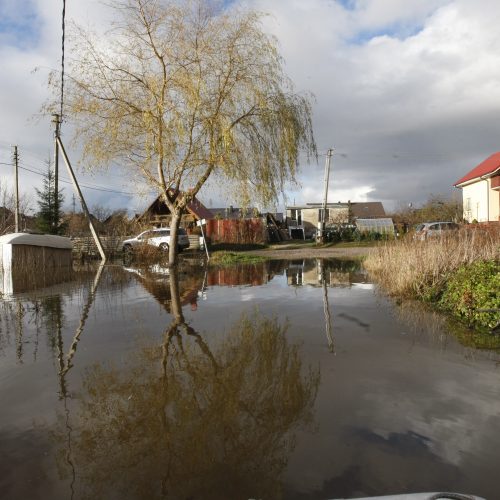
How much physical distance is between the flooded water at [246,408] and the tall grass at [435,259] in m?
1.62

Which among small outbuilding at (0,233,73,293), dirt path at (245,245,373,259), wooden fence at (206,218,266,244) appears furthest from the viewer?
wooden fence at (206,218,266,244)

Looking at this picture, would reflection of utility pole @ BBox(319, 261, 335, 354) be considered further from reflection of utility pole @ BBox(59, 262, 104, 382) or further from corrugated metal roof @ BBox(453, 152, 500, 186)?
corrugated metal roof @ BBox(453, 152, 500, 186)

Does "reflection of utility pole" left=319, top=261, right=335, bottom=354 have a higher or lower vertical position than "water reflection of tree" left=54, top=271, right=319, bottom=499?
higher

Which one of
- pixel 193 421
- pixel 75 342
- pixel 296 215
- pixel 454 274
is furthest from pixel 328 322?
pixel 296 215

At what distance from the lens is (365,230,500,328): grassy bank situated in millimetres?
7031

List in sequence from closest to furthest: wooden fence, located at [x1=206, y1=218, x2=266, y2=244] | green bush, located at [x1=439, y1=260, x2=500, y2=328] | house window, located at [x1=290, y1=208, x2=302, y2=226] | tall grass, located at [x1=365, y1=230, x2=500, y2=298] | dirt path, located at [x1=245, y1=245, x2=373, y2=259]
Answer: green bush, located at [x1=439, y1=260, x2=500, y2=328]
tall grass, located at [x1=365, y1=230, x2=500, y2=298]
dirt path, located at [x1=245, y1=245, x2=373, y2=259]
wooden fence, located at [x1=206, y1=218, x2=266, y2=244]
house window, located at [x1=290, y1=208, x2=302, y2=226]

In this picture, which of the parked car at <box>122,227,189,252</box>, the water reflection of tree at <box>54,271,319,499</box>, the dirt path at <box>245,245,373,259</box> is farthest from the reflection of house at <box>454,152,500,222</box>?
the water reflection of tree at <box>54,271,319,499</box>

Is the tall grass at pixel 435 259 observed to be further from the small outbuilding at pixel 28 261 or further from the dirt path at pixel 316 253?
the dirt path at pixel 316 253

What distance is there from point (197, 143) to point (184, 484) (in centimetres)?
1568

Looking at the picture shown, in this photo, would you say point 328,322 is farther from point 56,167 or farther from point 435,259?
point 56,167

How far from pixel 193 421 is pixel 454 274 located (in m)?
6.65

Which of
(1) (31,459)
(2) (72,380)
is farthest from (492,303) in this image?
(1) (31,459)

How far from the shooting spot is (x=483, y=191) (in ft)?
110

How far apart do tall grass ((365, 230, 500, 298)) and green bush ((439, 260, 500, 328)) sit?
2.32 ft
